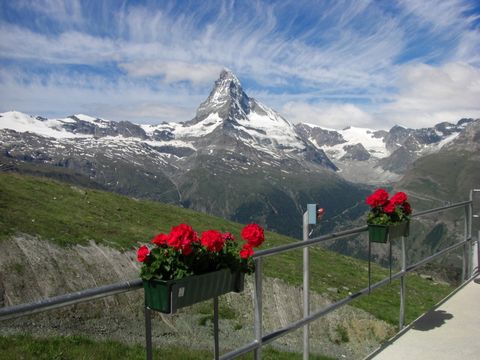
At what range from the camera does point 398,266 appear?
10.7 m

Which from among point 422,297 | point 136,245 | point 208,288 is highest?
point 208,288

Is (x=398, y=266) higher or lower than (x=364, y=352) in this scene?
higher

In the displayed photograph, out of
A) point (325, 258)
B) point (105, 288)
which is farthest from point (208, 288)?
point (325, 258)

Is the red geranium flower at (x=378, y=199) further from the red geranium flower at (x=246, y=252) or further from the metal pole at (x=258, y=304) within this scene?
the red geranium flower at (x=246, y=252)

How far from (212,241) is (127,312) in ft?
26.4

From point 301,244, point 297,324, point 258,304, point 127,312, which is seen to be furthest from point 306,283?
point 127,312

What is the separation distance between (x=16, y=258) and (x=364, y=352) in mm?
12338

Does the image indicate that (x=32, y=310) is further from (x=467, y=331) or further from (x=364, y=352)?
(x=364, y=352)

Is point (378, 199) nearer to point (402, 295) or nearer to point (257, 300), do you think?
point (402, 295)

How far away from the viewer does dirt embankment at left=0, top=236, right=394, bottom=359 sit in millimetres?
12039

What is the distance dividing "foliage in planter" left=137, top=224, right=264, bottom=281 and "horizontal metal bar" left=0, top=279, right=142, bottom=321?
0.27 meters

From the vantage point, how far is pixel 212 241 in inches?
202

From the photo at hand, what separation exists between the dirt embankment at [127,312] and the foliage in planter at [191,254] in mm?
5568

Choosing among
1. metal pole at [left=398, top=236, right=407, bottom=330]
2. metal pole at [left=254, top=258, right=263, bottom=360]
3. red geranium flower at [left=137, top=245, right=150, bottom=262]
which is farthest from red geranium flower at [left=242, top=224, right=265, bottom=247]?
metal pole at [left=398, top=236, right=407, bottom=330]
